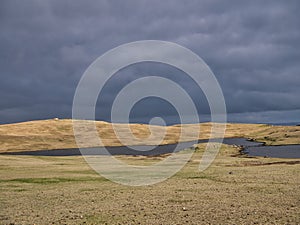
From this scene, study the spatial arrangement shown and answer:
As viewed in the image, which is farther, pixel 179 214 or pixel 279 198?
pixel 279 198

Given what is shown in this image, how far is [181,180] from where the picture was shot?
42031mm

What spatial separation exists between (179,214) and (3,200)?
14.6 m

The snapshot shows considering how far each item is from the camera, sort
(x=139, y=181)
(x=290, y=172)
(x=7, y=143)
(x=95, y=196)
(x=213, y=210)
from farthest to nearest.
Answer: (x=7, y=143)
(x=290, y=172)
(x=139, y=181)
(x=95, y=196)
(x=213, y=210)

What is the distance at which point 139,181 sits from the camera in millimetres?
41969

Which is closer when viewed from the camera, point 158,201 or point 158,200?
point 158,201

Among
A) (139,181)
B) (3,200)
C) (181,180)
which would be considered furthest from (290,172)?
(3,200)

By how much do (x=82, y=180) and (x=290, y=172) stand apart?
23402 mm

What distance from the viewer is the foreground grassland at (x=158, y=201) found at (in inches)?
891

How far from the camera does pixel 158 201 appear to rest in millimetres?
28672

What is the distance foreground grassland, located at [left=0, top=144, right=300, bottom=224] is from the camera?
22625mm

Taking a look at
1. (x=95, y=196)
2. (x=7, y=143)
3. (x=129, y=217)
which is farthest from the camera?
(x=7, y=143)

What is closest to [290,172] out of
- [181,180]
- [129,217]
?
[181,180]

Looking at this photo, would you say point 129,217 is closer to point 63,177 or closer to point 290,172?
point 63,177

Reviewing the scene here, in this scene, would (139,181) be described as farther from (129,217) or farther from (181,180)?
(129,217)
